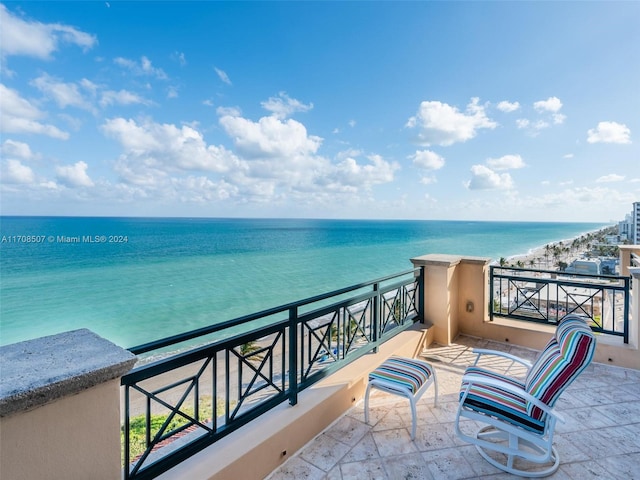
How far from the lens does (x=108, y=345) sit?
1.33 meters

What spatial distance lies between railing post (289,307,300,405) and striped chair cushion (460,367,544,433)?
49.3 inches

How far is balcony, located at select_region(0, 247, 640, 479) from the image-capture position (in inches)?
43.6

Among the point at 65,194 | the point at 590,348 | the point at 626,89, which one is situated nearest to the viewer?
the point at 590,348

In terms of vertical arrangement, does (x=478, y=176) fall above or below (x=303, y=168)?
below

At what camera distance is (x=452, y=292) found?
175 inches

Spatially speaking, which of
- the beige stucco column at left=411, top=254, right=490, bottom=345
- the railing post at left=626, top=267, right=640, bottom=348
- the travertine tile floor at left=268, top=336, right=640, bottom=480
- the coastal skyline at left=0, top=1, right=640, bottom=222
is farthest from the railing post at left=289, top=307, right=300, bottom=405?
the coastal skyline at left=0, top=1, right=640, bottom=222

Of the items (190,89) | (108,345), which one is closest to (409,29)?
(108,345)

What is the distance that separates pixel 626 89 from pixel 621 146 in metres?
6.59

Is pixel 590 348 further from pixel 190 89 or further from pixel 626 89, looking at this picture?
pixel 190 89

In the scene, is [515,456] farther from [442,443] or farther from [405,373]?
[405,373]

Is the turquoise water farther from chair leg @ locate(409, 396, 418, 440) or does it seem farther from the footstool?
chair leg @ locate(409, 396, 418, 440)

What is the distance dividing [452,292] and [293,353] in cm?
295

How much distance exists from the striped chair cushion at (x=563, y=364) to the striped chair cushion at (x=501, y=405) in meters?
0.05

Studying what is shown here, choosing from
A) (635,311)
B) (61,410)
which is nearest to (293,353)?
(61,410)
